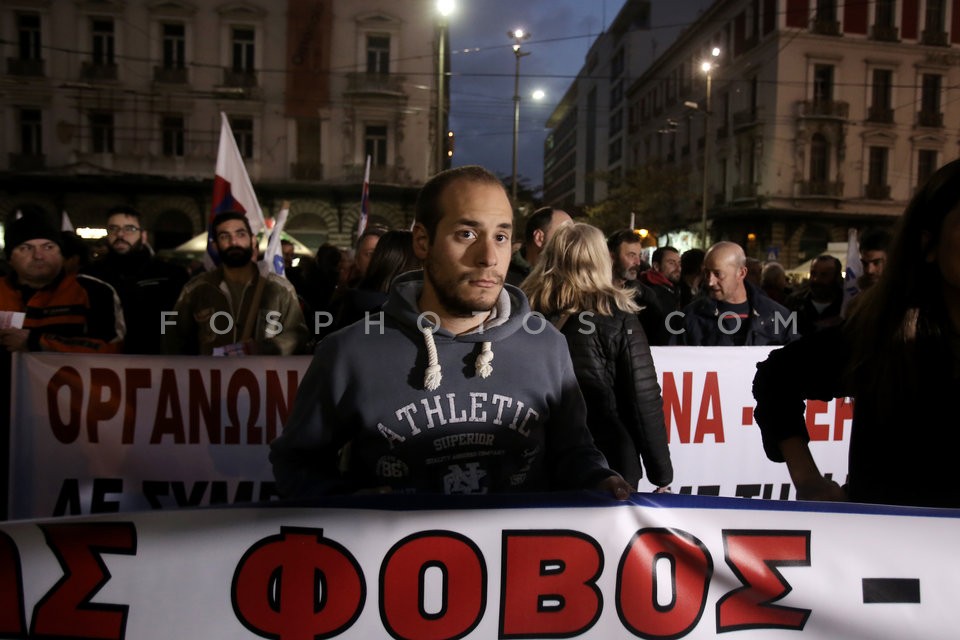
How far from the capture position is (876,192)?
3794 centimetres

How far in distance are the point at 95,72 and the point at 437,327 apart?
1308 inches

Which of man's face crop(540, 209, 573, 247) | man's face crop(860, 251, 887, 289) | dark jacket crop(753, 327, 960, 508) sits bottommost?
dark jacket crop(753, 327, 960, 508)

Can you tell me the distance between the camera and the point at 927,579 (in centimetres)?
171

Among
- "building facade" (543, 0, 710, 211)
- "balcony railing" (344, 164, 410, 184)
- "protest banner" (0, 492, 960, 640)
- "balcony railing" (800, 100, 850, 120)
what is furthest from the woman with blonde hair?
"building facade" (543, 0, 710, 211)

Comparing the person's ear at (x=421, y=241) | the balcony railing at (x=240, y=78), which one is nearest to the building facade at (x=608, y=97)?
the balcony railing at (x=240, y=78)

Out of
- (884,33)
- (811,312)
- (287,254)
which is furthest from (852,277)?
(884,33)

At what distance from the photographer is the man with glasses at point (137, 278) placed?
19.4 ft

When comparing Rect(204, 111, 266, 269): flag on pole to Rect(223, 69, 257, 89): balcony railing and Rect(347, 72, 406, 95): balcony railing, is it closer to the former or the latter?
Rect(347, 72, 406, 95): balcony railing

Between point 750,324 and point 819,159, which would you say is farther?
point 819,159

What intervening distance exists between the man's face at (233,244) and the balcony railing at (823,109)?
37.8m

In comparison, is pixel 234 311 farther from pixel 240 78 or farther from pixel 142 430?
pixel 240 78

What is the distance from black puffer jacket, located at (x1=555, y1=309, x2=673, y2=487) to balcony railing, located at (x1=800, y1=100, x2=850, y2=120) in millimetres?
38101

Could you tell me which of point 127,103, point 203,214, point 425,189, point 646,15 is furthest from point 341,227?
point 646,15

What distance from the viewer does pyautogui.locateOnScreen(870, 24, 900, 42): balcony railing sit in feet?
124
